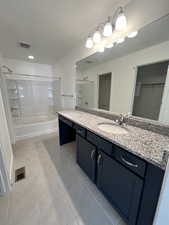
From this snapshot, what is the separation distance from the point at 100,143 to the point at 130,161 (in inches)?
14.0

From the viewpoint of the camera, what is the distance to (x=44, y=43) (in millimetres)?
2180

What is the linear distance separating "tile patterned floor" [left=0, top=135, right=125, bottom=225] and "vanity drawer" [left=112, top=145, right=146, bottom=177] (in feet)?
2.33

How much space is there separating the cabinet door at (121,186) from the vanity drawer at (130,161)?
0.05 meters

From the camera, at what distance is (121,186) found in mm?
930

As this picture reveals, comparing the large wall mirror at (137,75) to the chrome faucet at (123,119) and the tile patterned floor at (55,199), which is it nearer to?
the chrome faucet at (123,119)

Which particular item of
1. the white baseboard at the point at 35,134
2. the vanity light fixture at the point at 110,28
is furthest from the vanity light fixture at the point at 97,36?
the white baseboard at the point at 35,134

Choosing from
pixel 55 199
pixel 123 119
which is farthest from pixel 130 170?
pixel 55 199

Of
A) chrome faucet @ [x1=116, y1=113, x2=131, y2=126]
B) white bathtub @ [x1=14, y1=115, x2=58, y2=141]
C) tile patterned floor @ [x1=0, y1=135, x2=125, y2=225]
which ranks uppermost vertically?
chrome faucet @ [x1=116, y1=113, x2=131, y2=126]

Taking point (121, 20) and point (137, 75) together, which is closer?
point (121, 20)

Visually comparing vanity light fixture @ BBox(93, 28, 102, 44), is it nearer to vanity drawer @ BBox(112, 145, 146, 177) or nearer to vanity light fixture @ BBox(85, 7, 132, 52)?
vanity light fixture @ BBox(85, 7, 132, 52)

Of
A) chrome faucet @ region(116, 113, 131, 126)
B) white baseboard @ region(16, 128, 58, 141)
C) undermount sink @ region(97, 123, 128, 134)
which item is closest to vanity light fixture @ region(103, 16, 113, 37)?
chrome faucet @ region(116, 113, 131, 126)

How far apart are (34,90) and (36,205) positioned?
3.39 m

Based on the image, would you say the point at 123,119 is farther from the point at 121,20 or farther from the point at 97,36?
the point at 97,36

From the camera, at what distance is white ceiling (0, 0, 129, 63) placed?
48.2 inches
